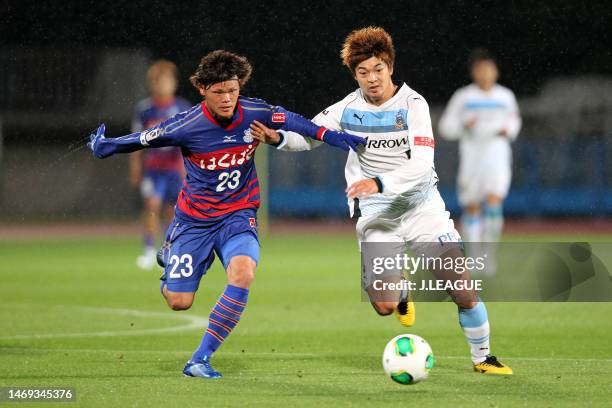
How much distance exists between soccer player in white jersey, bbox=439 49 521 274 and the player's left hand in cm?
757

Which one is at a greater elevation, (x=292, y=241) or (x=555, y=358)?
(x=292, y=241)

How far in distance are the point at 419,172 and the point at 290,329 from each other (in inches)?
118

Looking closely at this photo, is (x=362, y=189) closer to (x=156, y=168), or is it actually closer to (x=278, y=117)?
(x=278, y=117)

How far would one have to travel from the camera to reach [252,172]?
7.72m

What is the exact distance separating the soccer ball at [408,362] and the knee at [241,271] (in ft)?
3.58

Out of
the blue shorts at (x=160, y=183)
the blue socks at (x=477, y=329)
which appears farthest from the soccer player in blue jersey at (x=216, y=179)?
the blue shorts at (x=160, y=183)

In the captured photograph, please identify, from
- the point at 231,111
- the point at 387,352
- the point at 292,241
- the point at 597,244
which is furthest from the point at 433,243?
the point at 292,241

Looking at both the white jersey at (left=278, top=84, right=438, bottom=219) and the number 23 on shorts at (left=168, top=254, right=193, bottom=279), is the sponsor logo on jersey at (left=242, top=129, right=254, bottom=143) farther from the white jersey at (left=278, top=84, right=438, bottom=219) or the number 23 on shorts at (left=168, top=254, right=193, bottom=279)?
the number 23 on shorts at (left=168, top=254, right=193, bottom=279)

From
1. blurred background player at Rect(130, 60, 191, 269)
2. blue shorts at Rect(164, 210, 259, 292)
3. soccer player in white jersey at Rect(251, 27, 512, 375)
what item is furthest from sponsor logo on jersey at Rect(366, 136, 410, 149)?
blurred background player at Rect(130, 60, 191, 269)

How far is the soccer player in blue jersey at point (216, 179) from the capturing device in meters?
7.30

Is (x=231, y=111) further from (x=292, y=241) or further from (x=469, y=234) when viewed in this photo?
(x=292, y=241)

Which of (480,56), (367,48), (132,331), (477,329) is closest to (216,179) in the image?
(367,48)

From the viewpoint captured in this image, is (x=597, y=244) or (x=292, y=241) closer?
(x=597, y=244)

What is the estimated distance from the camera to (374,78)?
742 cm
